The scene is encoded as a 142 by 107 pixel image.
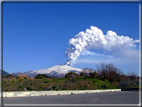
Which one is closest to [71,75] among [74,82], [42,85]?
[74,82]

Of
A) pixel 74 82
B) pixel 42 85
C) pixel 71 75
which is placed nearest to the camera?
pixel 42 85

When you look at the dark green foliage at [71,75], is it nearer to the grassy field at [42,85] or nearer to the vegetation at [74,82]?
the vegetation at [74,82]

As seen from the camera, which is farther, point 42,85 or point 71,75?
point 71,75

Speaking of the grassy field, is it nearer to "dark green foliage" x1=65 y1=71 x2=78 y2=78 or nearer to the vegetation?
the vegetation

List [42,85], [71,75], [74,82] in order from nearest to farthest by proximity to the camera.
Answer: [42,85] < [74,82] < [71,75]

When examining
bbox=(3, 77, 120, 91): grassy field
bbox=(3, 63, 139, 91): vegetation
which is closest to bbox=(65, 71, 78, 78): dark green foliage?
bbox=(3, 63, 139, 91): vegetation

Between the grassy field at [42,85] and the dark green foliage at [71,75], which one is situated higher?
the dark green foliage at [71,75]

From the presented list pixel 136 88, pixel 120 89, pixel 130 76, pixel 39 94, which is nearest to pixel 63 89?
pixel 39 94

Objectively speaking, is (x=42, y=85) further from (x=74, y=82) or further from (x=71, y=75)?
(x=71, y=75)

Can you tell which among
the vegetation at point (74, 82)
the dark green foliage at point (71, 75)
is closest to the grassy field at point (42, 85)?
the vegetation at point (74, 82)
